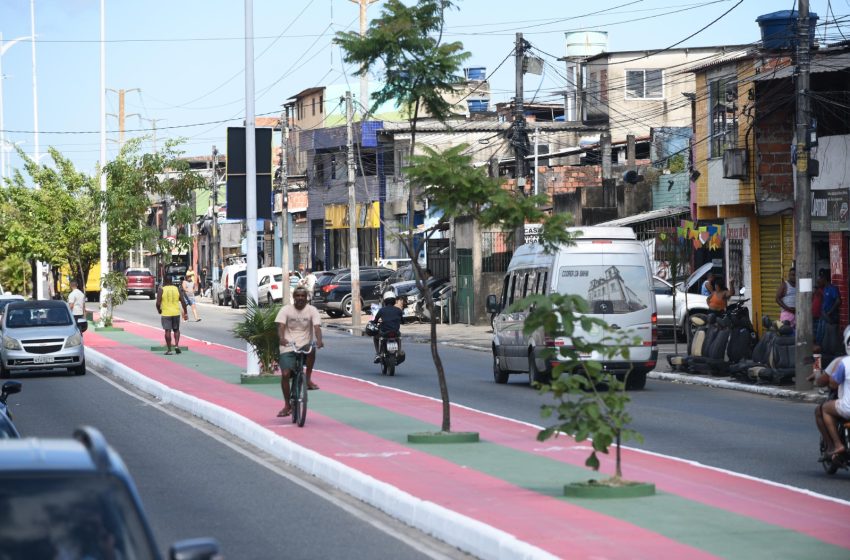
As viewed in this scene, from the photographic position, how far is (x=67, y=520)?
4.94m

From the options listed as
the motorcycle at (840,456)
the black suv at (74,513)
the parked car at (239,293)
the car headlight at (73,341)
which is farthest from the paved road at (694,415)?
the parked car at (239,293)

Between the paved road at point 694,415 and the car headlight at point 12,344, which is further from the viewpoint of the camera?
the car headlight at point 12,344

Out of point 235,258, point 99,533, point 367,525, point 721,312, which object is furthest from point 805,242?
point 235,258

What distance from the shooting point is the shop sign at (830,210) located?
30.5 metres

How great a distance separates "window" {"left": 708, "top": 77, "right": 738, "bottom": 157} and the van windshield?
32.7 feet

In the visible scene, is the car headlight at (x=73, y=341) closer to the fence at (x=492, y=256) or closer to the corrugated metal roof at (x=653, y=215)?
the corrugated metal roof at (x=653, y=215)

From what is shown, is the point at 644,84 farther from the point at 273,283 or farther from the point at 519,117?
the point at 519,117

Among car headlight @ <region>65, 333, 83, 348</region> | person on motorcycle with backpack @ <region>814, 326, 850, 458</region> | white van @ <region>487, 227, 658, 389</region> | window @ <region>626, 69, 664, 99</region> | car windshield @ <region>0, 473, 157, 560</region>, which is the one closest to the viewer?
car windshield @ <region>0, 473, 157, 560</region>

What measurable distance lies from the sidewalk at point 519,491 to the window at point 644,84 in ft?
160

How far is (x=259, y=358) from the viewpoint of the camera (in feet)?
86.3

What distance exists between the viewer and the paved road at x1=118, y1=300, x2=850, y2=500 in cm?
1484

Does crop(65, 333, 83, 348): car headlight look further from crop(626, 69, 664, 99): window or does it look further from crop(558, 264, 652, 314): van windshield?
crop(626, 69, 664, 99): window

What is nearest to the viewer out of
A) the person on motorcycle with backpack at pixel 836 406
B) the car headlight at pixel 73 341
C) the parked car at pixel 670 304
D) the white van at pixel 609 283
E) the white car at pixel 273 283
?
the person on motorcycle with backpack at pixel 836 406

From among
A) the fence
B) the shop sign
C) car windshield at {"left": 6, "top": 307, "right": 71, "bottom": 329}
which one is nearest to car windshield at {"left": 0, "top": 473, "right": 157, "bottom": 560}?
car windshield at {"left": 6, "top": 307, "right": 71, "bottom": 329}
